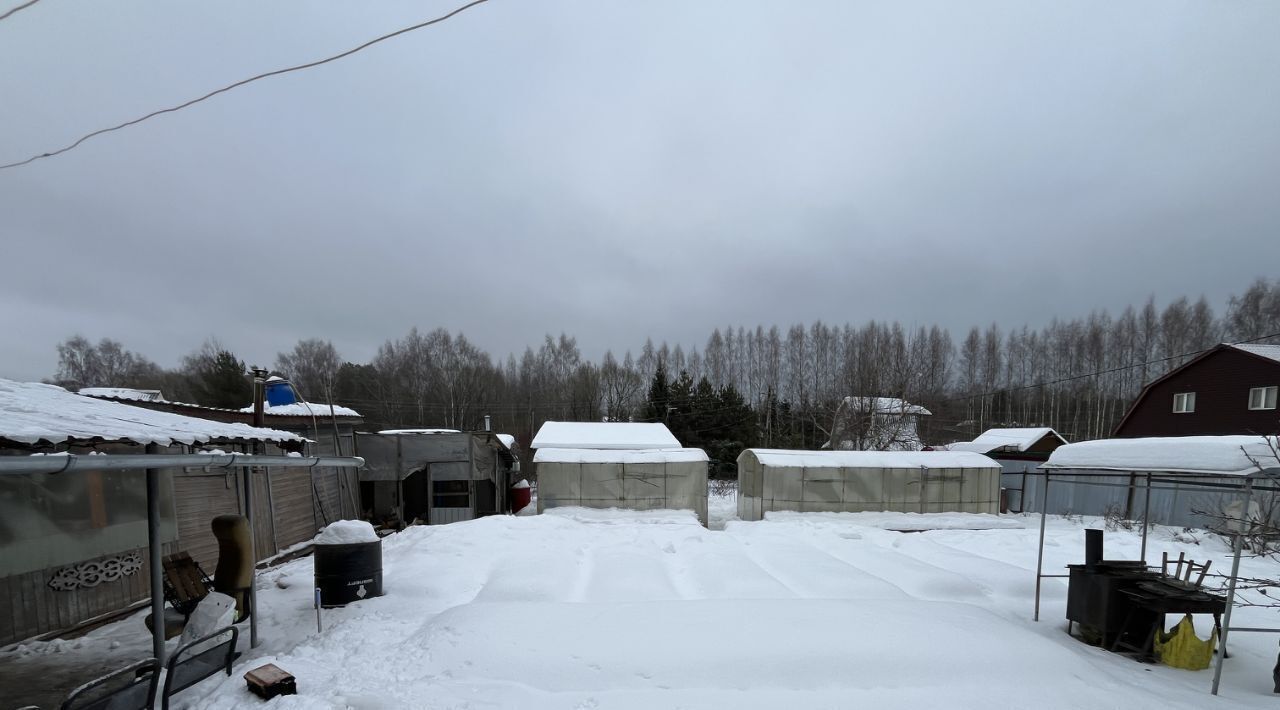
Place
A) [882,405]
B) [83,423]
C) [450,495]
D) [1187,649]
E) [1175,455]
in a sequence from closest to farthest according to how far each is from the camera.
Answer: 1. [83,423]
2. [1187,649]
3. [1175,455]
4. [450,495]
5. [882,405]

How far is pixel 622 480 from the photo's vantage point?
53.9 ft

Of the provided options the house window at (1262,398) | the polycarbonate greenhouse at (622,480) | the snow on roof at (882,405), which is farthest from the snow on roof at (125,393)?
the house window at (1262,398)

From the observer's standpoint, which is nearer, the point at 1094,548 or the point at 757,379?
the point at 1094,548

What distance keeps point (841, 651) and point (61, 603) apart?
9922mm

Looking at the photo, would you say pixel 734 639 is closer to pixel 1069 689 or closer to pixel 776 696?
pixel 776 696

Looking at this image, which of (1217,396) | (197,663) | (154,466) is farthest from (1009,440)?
(154,466)

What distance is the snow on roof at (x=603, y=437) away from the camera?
22125 millimetres

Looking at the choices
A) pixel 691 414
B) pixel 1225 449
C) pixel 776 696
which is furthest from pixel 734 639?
pixel 691 414

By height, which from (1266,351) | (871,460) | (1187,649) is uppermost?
(1266,351)

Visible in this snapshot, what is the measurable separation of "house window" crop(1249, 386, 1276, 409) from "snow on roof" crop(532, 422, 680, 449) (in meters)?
23.8

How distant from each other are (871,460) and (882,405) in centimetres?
1839

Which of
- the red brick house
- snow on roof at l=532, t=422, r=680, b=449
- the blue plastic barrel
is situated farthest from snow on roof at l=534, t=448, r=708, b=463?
the red brick house

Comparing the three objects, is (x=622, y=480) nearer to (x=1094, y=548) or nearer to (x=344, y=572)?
(x=344, y=572)

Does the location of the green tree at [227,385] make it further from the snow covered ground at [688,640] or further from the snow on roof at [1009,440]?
the snow on roof at [1009,440]
